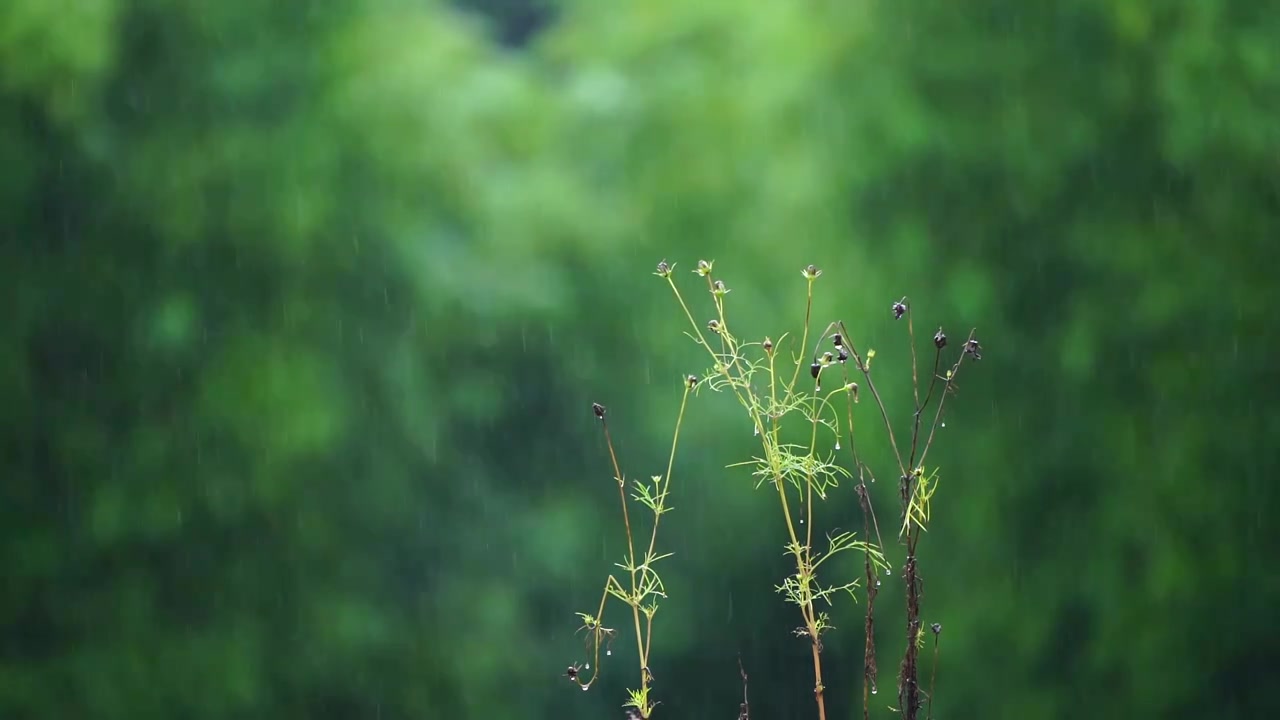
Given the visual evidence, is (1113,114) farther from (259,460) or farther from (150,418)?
(150,418)

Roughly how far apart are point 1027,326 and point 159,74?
1822mm

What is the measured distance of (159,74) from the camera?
2307 millimetres

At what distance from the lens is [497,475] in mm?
2402

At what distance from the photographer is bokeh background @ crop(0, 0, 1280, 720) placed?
2307 millimetres

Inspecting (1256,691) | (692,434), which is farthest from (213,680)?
(1256,691)

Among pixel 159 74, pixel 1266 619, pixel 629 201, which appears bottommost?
pixel 1266 619

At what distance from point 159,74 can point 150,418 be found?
0.69 metres

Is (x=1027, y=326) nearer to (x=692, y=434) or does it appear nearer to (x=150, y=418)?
(x=692, y=434)

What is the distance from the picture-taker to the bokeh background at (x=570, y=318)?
2.31m

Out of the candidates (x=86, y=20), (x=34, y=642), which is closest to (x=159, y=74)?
(x=86, y=20)

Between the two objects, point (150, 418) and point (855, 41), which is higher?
point (855, 41)

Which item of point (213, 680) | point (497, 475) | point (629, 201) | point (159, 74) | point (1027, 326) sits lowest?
point (213, 680)

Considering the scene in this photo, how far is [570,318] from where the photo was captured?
2398 mm

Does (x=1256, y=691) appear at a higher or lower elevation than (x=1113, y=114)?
lower
